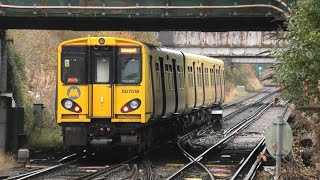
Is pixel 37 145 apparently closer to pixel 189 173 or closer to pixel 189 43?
pixel 189 173

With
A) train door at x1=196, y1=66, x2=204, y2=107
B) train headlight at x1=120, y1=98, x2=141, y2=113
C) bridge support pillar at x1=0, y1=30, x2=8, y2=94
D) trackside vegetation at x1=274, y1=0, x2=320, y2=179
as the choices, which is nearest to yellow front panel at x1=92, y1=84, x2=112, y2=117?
train headlight at x1=120, y1=98, x2=141, y2=113

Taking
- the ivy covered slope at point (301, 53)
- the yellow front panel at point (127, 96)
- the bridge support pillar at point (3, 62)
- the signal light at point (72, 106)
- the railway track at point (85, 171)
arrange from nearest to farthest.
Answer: the ivy covered slope at point (301, 53) < the railway track at point (85, 171) < the yellow front panel at point (127, 96) < the signal light at point (72, 106) < the bridge support pillar at point (3, 62)

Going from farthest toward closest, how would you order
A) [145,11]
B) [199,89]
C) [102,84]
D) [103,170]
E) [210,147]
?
[199,89]
[210,147]
[145,11]
[102,84]
[103,170]

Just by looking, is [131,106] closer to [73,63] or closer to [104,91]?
[104,91]

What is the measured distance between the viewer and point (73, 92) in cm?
1578

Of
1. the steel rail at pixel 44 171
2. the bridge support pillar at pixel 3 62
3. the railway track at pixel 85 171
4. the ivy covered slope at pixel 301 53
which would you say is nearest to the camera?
the ivy covered slope at pixel 301 53

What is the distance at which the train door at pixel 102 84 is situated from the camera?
1565cm

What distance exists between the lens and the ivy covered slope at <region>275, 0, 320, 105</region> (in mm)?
11961

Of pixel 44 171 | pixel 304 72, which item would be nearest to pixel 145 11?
pixel 44 171

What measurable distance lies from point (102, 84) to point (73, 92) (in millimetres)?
723

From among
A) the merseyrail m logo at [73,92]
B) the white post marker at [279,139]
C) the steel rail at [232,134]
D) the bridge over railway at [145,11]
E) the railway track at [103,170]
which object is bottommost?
the steel rail at [232,134]

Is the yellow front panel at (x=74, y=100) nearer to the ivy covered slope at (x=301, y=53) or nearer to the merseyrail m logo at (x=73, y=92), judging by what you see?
the merseyrail m logo at (x=73, y=92)

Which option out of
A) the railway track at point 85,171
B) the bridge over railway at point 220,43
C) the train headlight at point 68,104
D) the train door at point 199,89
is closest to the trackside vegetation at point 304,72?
the railway track at point 85,171

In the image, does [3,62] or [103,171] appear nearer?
[103,171]
